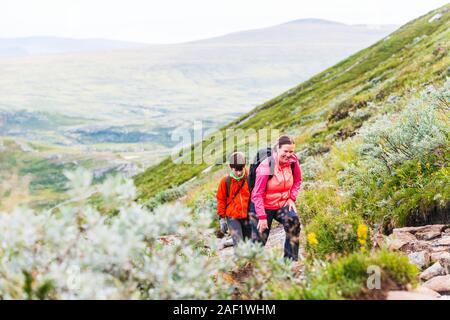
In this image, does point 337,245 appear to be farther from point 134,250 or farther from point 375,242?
point 134,250

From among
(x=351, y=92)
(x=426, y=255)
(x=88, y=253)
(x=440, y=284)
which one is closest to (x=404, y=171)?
(x=426, y=255)

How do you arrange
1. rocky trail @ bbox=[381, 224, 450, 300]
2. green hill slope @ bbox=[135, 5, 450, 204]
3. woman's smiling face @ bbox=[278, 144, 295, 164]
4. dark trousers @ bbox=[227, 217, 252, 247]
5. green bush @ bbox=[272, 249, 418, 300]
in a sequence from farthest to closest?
green hill slope @ bbox=[135, 5, 450, 204] < dark trousers @ bbox=[227, 217, 252, 247] < woman's smiling face @ bbox=[278, 144, 295, 164] < rocky trail @ bbox=[381, 224, 450, 300] < green bush @ bbox=[272, 249, 418, 300]

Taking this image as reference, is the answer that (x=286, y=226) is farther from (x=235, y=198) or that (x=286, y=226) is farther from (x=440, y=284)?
(x=440, y=284)

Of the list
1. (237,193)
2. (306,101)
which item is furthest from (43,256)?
(306,101)

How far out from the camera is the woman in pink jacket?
735cm

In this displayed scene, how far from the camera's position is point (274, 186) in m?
7.59

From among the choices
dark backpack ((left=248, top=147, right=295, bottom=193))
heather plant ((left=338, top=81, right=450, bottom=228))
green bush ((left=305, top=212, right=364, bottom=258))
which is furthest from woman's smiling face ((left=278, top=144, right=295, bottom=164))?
heather plant ((left=338, top=81, right=450, bottom=228))

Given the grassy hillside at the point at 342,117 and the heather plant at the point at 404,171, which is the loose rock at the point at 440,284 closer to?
the heather plant at the point at 404,171

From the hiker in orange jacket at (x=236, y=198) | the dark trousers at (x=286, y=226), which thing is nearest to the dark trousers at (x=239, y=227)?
the hiker in orange jacket at (x=236, y=198)

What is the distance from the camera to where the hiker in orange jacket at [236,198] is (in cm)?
769

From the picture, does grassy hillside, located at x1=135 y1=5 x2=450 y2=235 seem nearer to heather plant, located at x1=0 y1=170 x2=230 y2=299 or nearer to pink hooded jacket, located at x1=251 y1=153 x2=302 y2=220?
→ pink hooded jacket, located at x1=251 y1=153 x2=302 y2=220

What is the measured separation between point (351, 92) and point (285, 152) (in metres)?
32.4

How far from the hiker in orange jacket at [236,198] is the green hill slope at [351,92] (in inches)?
416

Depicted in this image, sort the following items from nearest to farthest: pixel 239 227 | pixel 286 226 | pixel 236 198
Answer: pixel 286 226, pixel 236 198, pixel 239 227
